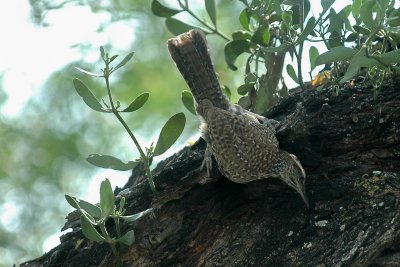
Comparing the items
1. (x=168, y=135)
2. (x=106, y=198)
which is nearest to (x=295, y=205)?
(x=168, y=135)

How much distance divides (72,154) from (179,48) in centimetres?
174

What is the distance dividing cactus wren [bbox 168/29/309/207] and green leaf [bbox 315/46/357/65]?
550mm

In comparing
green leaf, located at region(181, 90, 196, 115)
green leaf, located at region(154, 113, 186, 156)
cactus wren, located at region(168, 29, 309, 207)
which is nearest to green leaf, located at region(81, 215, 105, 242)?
green leaf, located at region(154, 113, 186, 156)

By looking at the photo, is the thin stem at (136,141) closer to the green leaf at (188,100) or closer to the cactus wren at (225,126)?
the cactus wren at (225,126)

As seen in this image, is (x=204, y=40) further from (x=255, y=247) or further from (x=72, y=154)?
(x=72, y=154)

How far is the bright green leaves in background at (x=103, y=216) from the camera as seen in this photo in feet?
8.18

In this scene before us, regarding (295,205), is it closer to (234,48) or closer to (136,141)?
(136,141)

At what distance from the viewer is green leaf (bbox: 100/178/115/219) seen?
8.20 ft

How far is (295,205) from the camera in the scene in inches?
113

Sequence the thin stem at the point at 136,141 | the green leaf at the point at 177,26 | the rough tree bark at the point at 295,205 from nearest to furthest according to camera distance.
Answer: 1. the thin stem at the point at 136,141
2. the rough tree bark at the point at 295,205
3. the green leaf at the point at 177,26

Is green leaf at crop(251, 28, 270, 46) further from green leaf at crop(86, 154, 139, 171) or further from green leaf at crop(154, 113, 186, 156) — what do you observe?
green leaf at crop(86, 154, 139, 171)

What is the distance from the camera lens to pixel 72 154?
4.82 m

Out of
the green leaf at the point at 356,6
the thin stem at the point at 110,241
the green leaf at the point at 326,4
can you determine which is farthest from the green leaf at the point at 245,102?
the thin stem at the point at 110,241

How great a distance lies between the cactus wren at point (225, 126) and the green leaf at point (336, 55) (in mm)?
550
